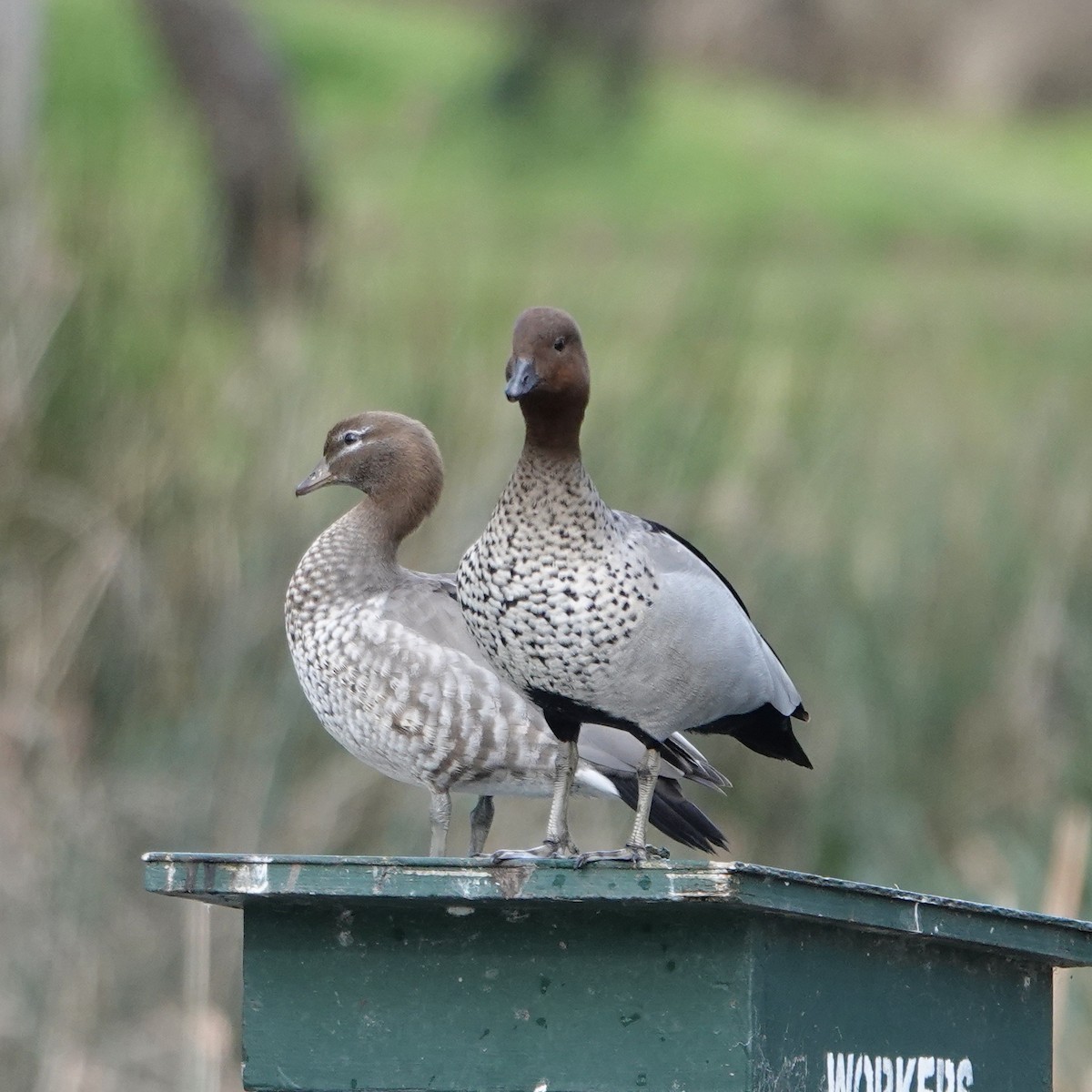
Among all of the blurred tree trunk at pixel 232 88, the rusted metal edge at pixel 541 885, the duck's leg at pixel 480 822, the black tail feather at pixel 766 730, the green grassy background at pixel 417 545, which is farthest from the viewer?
the blurred tree trunk at pixel 232 88

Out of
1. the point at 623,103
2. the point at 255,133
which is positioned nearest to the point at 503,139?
the point at 623,103

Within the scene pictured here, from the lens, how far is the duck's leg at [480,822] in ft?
11.2

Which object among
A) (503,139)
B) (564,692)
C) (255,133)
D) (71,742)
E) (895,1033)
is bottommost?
(895,1033)

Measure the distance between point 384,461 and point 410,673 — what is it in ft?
1.28

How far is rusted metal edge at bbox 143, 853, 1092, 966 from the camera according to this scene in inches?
104

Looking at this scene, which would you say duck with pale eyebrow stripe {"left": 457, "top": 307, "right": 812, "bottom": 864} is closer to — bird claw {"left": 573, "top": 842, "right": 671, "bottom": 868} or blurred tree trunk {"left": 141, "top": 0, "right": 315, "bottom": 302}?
bird claw {"left": 573, "top": 842, "right": 671, "bottom": 868}

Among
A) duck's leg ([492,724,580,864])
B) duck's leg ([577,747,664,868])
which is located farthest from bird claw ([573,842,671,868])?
duck's leg ([492,724,580,864])

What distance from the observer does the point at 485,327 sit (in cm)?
694

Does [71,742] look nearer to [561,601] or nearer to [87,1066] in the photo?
[87,1066]

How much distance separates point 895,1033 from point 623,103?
819 inches

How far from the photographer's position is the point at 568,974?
2871 mm

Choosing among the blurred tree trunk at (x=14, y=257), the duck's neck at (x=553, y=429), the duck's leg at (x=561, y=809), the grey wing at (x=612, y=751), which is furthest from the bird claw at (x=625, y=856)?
the blurred tree trunk at (x=14, y=257)

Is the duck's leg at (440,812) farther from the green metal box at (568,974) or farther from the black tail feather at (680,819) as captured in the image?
the green metal box at (568,974)

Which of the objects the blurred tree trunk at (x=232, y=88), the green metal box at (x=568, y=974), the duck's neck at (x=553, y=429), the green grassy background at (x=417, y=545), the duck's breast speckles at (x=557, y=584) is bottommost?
the green metal box at (x=568, y=974)
